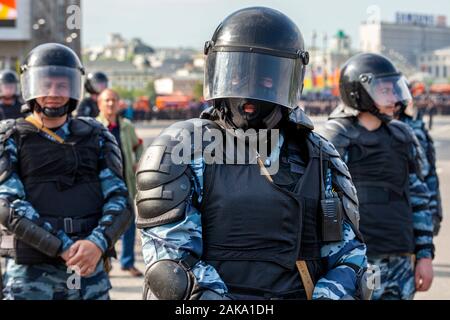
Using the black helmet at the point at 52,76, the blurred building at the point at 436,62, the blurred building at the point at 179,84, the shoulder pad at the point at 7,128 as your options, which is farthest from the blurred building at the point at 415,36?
the shoulder pad at the point at 7,128

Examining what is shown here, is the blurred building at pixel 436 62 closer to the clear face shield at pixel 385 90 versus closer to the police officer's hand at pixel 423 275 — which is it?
the clear face shield at pixel 385 90

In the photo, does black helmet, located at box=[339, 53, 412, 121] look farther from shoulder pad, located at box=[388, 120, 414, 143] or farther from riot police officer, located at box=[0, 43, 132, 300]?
riot police officer, located at box=[0, 43, 132, 300]

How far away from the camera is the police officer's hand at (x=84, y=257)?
16.4ft

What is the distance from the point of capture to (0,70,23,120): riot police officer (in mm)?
10711

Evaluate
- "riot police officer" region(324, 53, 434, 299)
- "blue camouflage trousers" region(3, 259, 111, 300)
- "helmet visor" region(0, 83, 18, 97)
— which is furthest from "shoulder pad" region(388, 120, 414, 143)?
"helmet visor" region(0, 83, 18, 97)

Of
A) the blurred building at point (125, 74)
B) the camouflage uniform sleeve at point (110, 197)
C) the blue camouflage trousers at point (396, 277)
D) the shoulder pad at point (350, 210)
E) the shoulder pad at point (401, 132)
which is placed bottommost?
the blurred building at point (125, 74)

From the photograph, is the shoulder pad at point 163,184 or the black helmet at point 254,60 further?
the black helmet at point 254,60

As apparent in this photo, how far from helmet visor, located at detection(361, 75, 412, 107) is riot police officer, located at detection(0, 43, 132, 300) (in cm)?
152

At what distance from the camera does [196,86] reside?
109 meters

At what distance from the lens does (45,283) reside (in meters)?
5.08

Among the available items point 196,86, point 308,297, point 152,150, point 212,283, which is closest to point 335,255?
point 308,297

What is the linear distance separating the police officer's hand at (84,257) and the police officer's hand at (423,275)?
1710mm

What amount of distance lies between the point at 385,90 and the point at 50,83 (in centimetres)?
192

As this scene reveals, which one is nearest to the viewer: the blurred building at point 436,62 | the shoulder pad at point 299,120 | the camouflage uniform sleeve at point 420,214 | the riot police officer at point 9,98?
the shoulder pad at point 299,120
